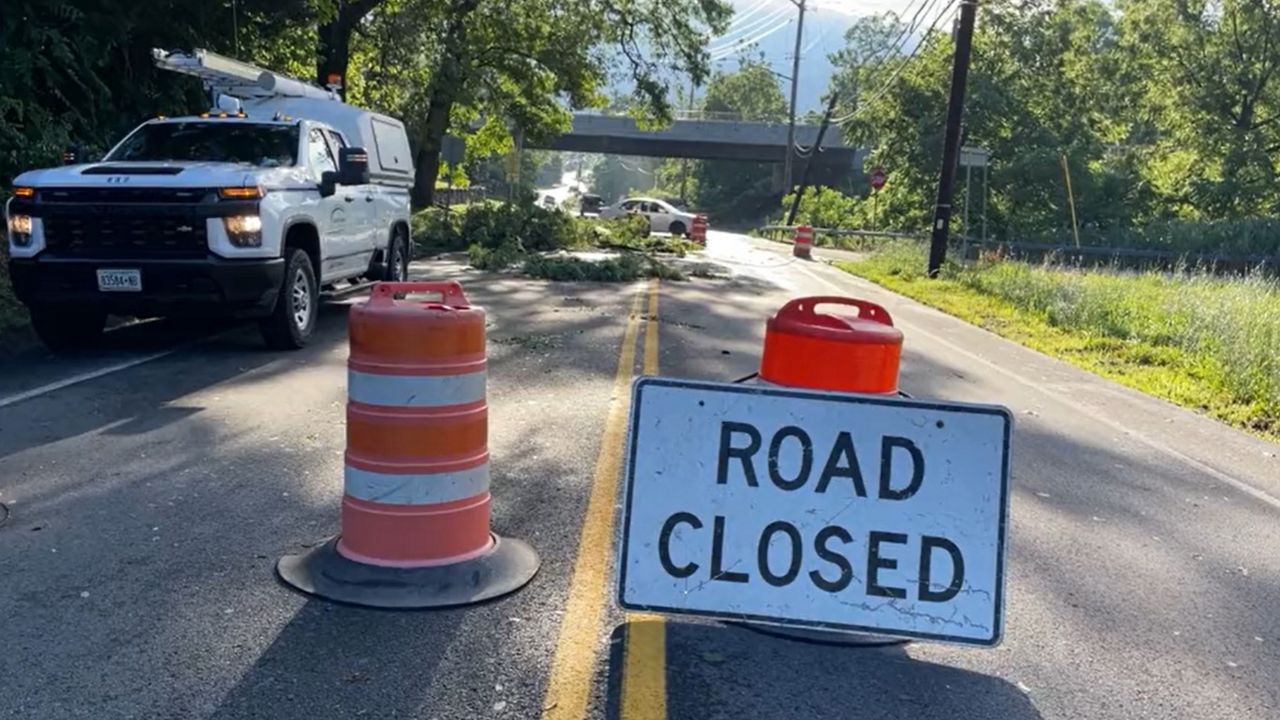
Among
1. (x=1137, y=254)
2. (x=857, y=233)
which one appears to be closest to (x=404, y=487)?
(x=1137, y=254)

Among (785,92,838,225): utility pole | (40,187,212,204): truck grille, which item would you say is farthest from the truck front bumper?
(785,92,838,225): utility pole

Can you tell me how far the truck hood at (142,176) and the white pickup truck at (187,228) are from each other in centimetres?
1

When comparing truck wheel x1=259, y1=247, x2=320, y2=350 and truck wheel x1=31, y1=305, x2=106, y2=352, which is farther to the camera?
truck wheel x1=259, y1=247, x2=320, y2=350

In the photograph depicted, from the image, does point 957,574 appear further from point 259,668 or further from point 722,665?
point 259,668

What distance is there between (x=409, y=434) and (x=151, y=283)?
17.0ft

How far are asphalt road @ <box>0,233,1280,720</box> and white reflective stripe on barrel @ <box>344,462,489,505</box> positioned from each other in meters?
0.48

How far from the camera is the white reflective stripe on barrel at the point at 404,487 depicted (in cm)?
432

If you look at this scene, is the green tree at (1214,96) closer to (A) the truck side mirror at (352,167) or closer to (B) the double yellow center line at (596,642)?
(A) the truck side mirror at (352,167)

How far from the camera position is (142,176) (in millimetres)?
8508

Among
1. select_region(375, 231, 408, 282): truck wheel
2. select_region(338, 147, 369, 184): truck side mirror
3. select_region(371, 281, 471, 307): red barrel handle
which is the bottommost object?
select_region(375, 231, 408, 282): truck wheel

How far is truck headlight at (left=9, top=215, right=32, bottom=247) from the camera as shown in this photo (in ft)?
27.9

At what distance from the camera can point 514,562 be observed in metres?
4.56

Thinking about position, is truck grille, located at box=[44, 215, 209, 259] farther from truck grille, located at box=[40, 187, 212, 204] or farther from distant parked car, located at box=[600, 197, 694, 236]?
distant parked car, located at box=[600, 197, 694, 236]

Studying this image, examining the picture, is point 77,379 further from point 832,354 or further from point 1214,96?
point 1214,96
